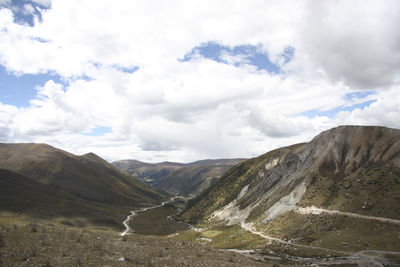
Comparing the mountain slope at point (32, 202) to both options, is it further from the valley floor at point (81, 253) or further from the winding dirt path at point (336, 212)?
the valley floor at point (81, 253)

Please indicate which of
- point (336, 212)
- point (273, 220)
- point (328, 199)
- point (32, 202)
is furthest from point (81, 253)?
point (32, 202)

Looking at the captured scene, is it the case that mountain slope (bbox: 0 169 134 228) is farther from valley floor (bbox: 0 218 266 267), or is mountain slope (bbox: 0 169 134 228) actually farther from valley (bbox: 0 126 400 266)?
valley floor (bbox: 0 218 266 267)

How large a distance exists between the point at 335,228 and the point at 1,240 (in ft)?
219

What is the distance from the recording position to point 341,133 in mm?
111000

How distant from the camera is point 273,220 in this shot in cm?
8619

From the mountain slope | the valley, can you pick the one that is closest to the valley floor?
the valley

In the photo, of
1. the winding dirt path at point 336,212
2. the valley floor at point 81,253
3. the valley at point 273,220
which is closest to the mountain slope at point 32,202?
the valley at point 273,220

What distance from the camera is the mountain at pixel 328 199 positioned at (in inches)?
2271

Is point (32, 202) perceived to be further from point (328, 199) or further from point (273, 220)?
point (328, 199)

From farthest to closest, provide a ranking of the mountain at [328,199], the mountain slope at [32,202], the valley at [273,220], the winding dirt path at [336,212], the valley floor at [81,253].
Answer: the mountain slope at [32,202] < the winding dirt path at [336,212] < the mountain at [328,199] < the valley at [273,220] < the valley floor at [81,253]

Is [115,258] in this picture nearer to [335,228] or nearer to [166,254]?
[166,254]

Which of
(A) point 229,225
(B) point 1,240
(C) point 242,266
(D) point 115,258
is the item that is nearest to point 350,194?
(A) point 229,225

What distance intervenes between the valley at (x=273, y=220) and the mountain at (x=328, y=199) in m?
0.33

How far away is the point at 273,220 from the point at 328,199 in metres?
18.8
